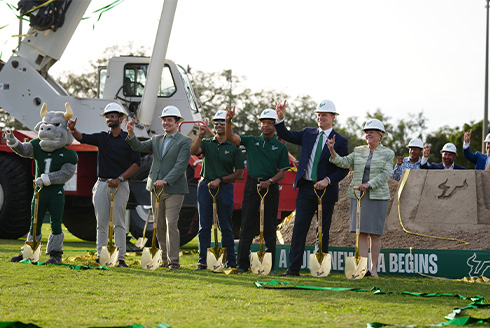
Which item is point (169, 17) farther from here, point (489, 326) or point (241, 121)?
point (241, 121)

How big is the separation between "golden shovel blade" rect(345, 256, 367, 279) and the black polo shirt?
309 cm

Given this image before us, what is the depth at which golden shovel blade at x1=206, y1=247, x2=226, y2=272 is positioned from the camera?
34.3ft

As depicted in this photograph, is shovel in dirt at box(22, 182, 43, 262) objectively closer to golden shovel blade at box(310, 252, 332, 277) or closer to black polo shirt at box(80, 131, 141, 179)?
black polo shirt at box(80, 131, 141, 179)

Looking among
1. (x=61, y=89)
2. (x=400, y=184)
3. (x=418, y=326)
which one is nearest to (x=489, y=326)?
(x=418, y=326)

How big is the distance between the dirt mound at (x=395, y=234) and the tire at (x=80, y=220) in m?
5.19

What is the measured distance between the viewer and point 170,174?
10.8 metres

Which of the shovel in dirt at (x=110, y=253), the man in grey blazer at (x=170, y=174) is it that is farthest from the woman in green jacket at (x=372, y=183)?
the shovel in dirt at (x=110, y=253)

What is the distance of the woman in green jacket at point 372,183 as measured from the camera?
10211 mm

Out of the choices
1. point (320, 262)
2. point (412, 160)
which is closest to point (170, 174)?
point (320, 262)

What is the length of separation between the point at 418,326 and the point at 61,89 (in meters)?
12.1

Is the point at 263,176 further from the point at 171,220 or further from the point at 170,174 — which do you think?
the point at 171,220

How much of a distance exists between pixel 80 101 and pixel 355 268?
7.93m

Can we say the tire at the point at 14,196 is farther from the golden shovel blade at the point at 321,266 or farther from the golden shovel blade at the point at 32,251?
the golden shovel blade at the point at 321,266

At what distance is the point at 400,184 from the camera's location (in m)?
12.4
